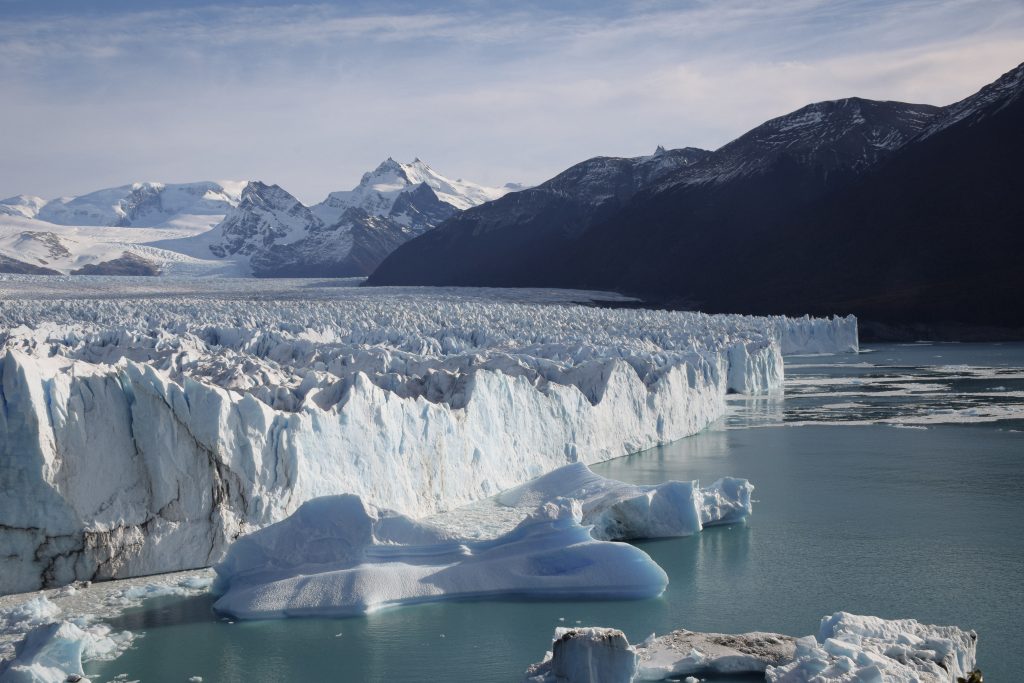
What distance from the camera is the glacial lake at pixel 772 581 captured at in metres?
6.02

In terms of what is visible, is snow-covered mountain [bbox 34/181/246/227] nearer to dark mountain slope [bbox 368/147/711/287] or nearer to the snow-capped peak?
the snow-capped peak

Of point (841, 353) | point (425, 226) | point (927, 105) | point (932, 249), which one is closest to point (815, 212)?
point (932, 249)

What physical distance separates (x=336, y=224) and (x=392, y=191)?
96.1ft

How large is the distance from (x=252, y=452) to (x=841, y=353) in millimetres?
28788

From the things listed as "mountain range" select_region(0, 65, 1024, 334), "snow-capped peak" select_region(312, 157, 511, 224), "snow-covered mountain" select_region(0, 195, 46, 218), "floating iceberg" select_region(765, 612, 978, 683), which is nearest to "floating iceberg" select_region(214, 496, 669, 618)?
"floating iceberg" select_region(765, 612, 978, 683)

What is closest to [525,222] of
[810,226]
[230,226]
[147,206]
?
[810,226]

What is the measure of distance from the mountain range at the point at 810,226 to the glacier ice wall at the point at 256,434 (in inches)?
1152

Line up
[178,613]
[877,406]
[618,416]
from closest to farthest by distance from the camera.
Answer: [178,613] → [618,416] → [877,406]

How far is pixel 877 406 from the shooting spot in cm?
1794

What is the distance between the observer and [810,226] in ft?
173

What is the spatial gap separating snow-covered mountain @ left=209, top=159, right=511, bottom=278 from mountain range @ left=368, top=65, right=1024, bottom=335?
27482mm

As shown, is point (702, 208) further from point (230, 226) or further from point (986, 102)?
point (230, 226)

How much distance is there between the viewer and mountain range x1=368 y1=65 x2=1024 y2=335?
141 feet

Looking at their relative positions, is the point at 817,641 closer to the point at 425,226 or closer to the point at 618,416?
the point at 618,416
